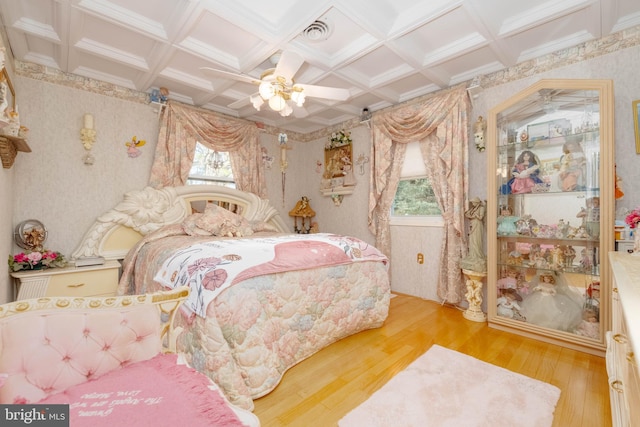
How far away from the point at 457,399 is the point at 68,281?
11.3ft

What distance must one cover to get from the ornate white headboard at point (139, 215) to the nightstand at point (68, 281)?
0.91ft

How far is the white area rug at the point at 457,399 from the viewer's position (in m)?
1.60

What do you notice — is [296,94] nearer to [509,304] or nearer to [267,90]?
[267,90]

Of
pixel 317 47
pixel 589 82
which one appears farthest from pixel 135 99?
pixel 589 82

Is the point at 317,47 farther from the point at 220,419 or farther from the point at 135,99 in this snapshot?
the point at 220,419

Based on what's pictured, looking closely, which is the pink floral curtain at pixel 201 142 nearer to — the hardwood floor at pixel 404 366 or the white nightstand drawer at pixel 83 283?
the white nightstand drawer at pixel 83 283

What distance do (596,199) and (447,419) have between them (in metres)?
2.15

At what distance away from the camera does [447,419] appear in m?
1.61

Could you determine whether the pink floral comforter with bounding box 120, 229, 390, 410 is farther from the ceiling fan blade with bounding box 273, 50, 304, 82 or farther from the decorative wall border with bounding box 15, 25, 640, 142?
the decorative wall border with bounding box 15, 25, 640, 142

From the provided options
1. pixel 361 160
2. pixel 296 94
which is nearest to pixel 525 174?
pixel 361 160

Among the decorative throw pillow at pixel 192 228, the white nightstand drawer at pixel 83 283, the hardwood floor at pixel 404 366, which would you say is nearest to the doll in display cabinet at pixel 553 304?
the hardwood floor at pixel 404 366

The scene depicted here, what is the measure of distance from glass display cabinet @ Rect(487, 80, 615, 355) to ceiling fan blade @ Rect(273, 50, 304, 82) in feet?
6.71

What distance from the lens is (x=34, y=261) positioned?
2643mm

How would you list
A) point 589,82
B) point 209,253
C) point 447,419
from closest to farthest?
1. point 447,419
2. point 209,253
3. point 589,82
